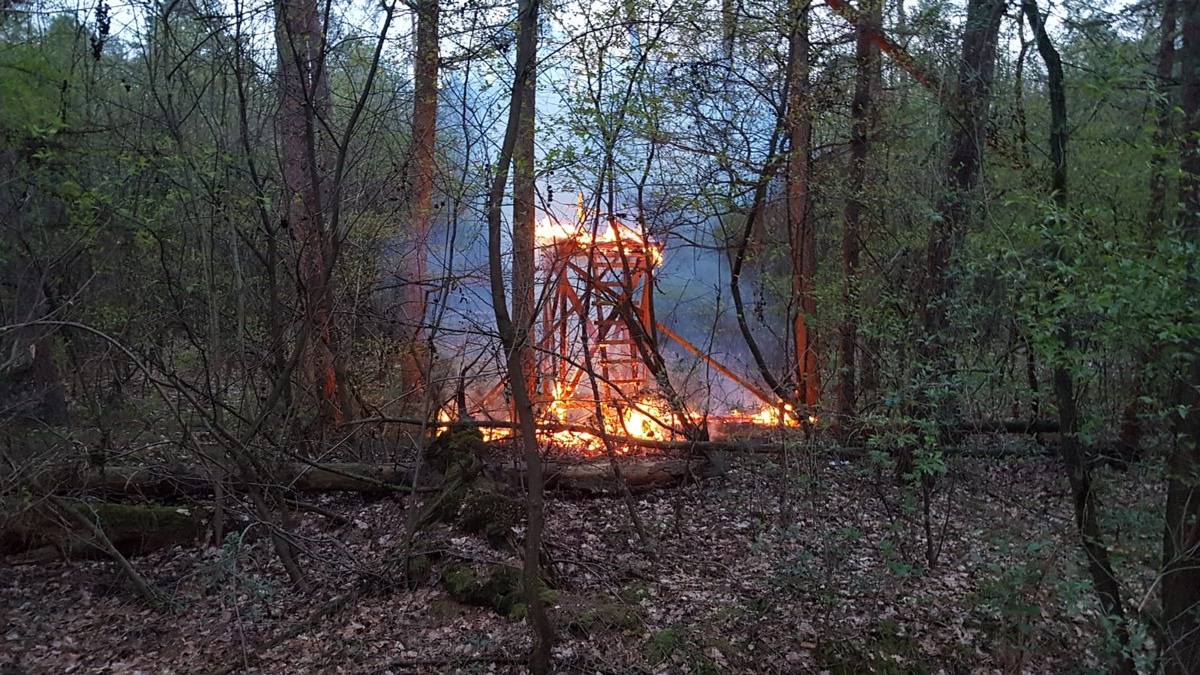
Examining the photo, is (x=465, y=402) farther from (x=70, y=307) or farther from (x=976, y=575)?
(x=976, y=575)

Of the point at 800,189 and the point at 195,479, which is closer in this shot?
the point at 195,479

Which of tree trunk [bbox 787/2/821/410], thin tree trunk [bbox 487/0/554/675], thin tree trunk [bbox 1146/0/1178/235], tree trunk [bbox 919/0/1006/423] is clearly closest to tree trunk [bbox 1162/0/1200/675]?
thin tree trunk [bbox 1146/0/1178/235]

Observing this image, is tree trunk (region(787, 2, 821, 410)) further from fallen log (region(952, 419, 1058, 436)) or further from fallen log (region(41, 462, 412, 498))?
fallen log (region(41, 462, 412, 498))

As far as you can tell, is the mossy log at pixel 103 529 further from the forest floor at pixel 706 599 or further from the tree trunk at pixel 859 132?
the tree trunk at pixel 859 132

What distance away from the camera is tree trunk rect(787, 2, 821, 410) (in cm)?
773

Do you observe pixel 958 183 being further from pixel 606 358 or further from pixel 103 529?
pixel 103 529

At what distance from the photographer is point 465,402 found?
22.3ft

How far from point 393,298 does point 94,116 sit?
2.79 m

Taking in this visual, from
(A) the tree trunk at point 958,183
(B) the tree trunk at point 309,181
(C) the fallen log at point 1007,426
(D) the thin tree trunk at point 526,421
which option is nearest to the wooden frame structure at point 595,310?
(B) the tree trunk at point 309,181

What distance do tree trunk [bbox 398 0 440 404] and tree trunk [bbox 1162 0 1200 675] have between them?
15.1 feet

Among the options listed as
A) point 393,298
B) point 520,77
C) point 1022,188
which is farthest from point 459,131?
point 1022,188

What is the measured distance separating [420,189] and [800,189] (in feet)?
12.6

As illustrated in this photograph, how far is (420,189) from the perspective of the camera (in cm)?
682

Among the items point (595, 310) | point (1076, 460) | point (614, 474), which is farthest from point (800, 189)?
point (1076, 460)
